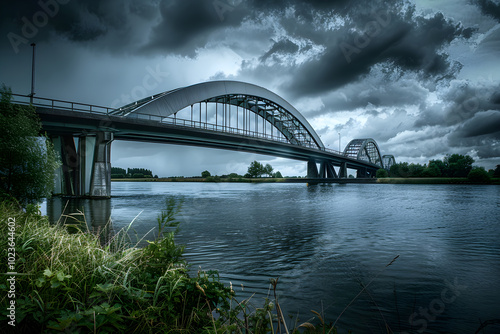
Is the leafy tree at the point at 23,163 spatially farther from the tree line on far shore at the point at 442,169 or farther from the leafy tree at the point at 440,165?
the leafy tree at the point at 440,165

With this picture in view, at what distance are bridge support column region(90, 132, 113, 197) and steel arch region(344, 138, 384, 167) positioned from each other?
343 feet

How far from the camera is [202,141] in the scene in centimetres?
4541

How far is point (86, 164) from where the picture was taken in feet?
102

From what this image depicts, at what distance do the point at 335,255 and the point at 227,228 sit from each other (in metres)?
5.75

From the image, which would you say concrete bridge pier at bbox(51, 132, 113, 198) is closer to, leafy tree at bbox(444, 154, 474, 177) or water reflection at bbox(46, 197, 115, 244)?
water reflection at bbox(46, 197, 115, 244)

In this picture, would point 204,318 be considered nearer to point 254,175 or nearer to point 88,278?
point 88,278

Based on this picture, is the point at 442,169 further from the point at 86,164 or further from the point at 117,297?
the point at 117,297

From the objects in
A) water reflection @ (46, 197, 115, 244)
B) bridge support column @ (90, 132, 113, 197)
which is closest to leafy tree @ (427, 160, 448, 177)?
bridge support column @ (90, 132, 113, 197)

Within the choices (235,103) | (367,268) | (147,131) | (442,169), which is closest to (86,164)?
(147,131)

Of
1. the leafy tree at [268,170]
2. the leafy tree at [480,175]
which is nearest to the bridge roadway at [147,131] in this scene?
the leafy tree at [480,175]

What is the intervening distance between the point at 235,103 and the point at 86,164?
4039cm

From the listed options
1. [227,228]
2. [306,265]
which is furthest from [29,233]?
[227,228]

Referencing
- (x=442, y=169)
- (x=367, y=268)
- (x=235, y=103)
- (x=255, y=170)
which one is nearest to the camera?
(x=367, y=268)

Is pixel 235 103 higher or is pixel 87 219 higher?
pixel 235 103
